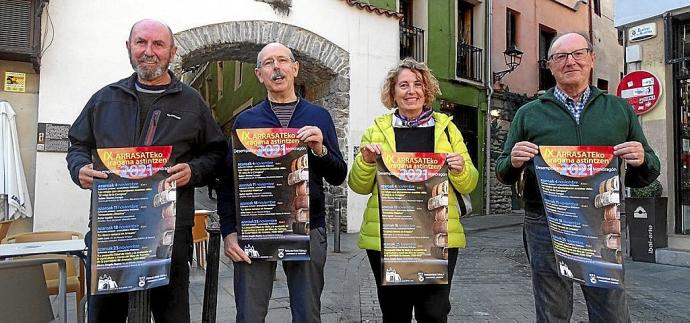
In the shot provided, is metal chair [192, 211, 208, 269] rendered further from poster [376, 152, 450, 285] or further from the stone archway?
poster [376, 152, 450, 285]

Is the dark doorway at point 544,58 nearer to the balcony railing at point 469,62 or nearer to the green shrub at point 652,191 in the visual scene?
the balcony railing at point 469,62

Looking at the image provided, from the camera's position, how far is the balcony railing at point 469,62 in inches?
518

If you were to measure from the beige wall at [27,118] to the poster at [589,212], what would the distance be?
657cm

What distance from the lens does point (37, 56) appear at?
6.16m

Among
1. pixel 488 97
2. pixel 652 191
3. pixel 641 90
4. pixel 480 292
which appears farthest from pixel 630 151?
pixel 488 97

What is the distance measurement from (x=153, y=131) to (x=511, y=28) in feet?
45.8

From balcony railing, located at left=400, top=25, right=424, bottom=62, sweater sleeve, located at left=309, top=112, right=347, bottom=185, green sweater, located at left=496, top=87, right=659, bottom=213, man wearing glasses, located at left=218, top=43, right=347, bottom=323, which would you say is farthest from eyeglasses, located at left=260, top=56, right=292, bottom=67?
balcony railing, located at left=400, top=25, right=424, bottom=62

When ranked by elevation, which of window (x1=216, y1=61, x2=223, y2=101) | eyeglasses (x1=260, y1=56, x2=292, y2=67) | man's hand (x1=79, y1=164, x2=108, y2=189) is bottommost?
man's hand (x1=79, y1=164, x2=108, y2=189)

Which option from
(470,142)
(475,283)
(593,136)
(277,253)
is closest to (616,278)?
(593,136)

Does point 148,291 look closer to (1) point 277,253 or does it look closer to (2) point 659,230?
(1) point 277,253

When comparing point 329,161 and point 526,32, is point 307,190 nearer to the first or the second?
point 329,161

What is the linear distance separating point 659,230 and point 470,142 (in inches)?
263

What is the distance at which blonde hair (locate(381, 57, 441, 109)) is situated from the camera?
2529 millimetres

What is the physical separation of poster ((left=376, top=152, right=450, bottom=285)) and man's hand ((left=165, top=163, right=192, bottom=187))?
83cm
